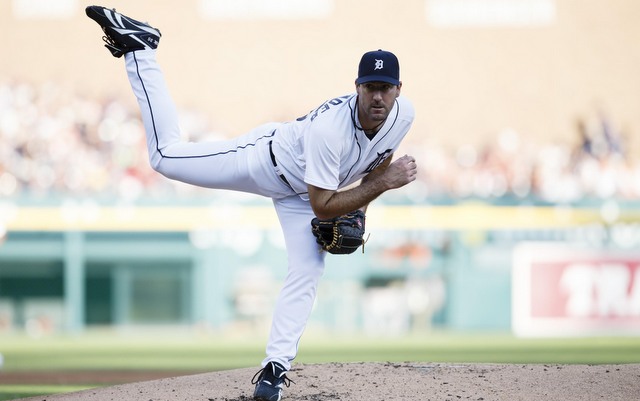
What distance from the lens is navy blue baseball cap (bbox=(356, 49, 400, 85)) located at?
3.85m

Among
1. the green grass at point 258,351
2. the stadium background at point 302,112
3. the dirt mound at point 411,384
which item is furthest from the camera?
the stadium background at point 302,112

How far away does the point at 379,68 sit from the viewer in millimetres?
3848

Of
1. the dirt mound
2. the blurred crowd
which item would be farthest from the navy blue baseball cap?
the blurred crowd

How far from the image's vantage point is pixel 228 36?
45.7 ft

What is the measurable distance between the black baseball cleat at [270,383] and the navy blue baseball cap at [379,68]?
127 cm

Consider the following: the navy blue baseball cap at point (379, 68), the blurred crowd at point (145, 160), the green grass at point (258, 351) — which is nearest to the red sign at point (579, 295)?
the green grass at point (258, 351)

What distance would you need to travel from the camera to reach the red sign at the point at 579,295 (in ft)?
37.4

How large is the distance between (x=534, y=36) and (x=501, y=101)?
1.13m

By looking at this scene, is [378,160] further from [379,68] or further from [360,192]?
[379,68]

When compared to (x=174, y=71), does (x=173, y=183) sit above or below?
below

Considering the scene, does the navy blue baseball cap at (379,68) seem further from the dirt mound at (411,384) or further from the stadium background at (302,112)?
the stadium background at (302,112)

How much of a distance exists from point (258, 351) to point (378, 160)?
617 centimetres

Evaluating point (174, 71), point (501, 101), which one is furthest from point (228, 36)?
point (501, 101)

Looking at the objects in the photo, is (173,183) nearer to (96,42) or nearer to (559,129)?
(96,42)
